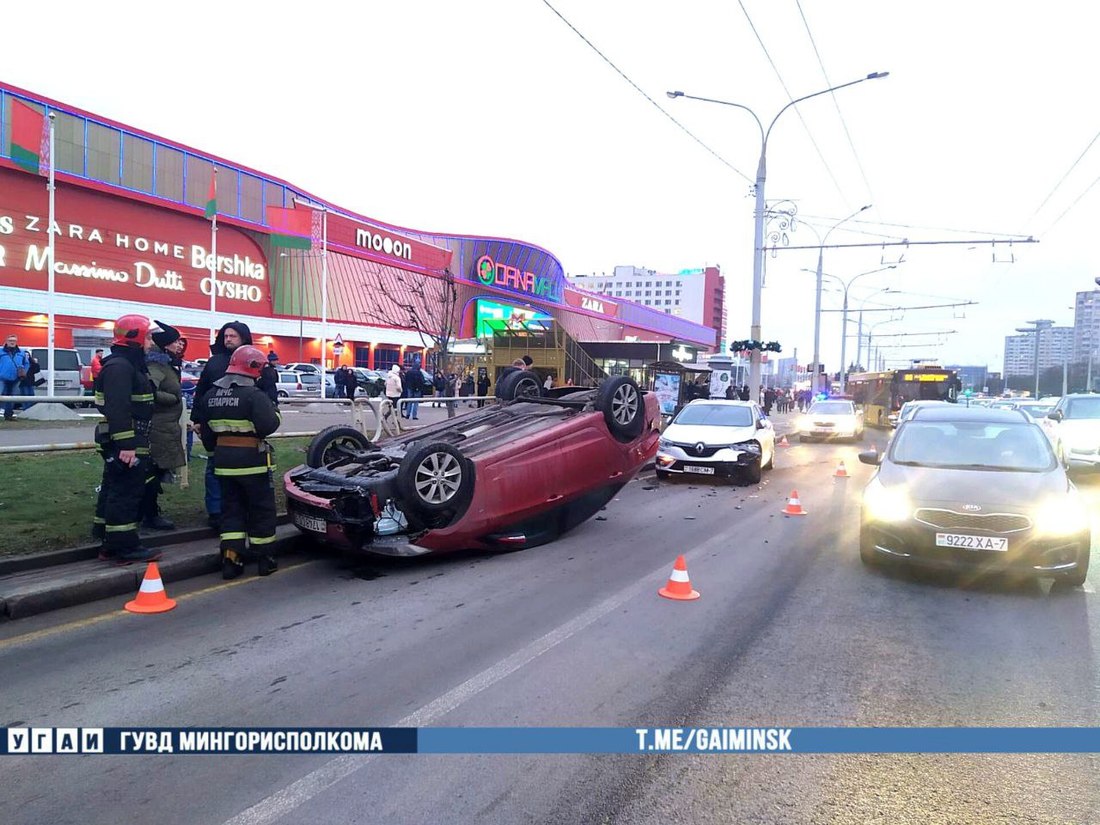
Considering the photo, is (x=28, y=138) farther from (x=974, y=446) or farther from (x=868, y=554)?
(x=974, y=446)

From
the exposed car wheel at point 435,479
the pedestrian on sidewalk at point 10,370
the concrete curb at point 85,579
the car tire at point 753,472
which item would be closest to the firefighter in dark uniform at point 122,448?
the concrete curb at point 85,579

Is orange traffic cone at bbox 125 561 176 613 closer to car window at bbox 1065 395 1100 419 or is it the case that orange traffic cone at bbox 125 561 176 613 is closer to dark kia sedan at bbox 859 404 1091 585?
dark kia sedan at bbox 859 404 1091 585

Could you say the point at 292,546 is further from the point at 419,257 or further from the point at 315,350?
the point at 419,257

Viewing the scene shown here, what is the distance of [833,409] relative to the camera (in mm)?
23172

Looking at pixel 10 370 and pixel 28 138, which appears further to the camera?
pixel 28 138

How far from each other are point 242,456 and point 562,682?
11.2 feet

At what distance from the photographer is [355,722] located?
355 centimetres

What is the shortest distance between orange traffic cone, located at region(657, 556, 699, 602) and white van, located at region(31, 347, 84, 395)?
2035cm

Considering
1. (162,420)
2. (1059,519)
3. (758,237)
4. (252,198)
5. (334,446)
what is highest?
(252,198)

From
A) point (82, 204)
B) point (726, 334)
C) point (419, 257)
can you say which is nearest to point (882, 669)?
point (82, 204)

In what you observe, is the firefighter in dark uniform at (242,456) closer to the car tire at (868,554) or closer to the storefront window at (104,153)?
the car tire at (868,554)

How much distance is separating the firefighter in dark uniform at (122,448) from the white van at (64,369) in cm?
1705

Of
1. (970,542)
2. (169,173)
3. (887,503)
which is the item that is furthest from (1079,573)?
(169,173)

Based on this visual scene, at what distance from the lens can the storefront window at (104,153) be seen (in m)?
31.6
